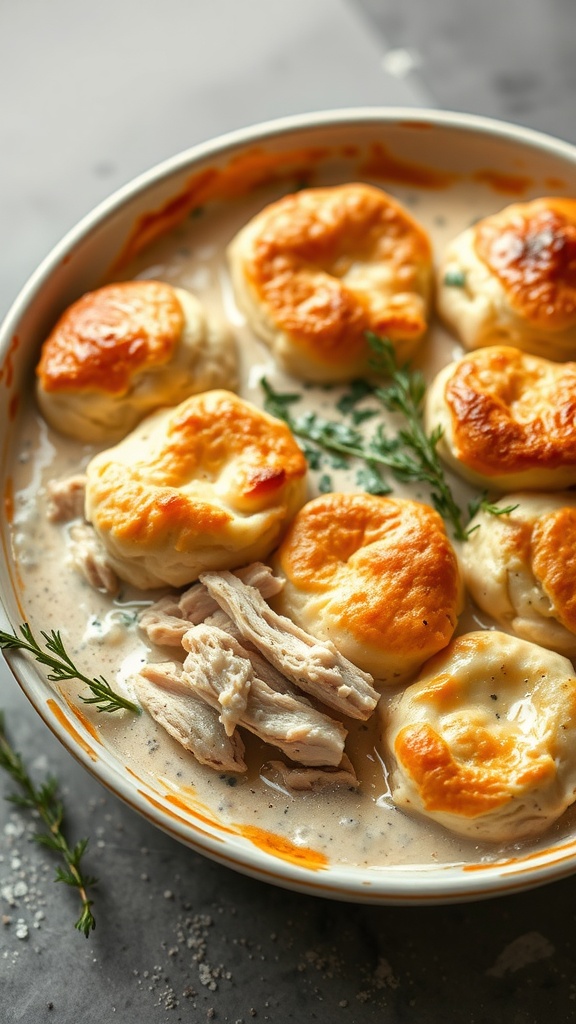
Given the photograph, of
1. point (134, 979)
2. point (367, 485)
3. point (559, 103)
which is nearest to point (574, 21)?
point (559, 103)

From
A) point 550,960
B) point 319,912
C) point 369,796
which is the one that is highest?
point 369,796

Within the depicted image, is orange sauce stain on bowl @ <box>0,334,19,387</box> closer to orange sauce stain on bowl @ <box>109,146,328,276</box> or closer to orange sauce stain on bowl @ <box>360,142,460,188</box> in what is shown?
orange sauce stain on bowl @ <box>109,146,328,276</box>

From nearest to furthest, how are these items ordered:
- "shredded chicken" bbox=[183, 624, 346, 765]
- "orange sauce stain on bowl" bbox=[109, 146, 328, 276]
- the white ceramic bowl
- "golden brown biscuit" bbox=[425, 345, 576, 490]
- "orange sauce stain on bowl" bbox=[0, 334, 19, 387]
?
the white ceramic bowl
"shredded chicken" bbox=[183, 624, 346, 765]
"golden brown biscuit" bbox=[425, 345, 576, 490]
"orange sauce stain on bowl" bbox=[0, 334, 19, 387]
"orange sauce stain on bowl" bbox=[109, 146, 328, 276]

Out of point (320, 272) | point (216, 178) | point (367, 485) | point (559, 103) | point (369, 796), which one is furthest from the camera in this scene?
point (559, 103)

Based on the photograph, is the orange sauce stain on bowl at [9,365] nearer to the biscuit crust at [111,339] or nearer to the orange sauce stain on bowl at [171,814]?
the biscuit crust at [111,339]

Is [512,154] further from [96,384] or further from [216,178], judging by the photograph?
[96,384]

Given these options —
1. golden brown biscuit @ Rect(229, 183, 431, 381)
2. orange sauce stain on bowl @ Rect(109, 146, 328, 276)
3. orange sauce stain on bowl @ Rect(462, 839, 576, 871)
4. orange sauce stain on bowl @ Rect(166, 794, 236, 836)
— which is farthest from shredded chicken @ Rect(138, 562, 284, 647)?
orange sauce stain on bowl @ Rect(109, 146, 328, 276)

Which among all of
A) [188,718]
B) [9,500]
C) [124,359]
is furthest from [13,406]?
[188,718]
